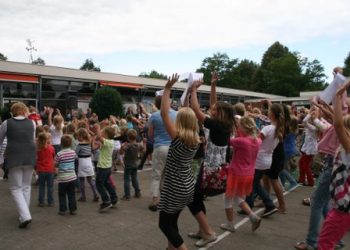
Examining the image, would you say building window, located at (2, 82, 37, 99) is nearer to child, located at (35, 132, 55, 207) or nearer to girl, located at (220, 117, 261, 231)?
child, located at (35, 132, 55, 207)

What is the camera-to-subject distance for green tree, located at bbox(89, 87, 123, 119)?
870 inches

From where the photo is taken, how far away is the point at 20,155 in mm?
5352

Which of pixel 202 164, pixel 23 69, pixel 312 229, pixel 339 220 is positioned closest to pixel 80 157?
pixel 202 164

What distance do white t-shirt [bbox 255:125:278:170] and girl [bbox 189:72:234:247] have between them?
1.28 metres

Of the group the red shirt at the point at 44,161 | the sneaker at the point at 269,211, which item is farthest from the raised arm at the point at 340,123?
the red shirt at the point at 44,161

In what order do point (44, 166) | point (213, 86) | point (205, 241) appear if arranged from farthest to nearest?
point (44, 166) → point (213, 86) → point (205, 241)

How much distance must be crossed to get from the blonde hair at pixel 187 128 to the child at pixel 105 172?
9.99 ft

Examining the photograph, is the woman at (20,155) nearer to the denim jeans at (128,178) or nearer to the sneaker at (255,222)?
the denim jeans at (128,178)

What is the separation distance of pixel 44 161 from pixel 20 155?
1195 mm

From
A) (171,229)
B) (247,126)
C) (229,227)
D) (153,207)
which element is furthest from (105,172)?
(171,229)

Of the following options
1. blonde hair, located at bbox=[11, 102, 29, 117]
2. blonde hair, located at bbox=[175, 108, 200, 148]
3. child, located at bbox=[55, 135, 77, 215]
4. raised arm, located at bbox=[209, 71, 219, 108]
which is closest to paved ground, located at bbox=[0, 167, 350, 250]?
child, located at bbox=[55, 135, 77, 215]

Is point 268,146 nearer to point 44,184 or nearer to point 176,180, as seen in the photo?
point 176,180

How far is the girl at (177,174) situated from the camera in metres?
3.63

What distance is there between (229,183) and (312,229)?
1.18m
